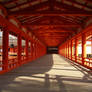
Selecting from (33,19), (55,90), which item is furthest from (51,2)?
(55,90)

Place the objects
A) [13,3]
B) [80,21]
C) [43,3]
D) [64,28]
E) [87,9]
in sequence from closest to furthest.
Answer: [13,3], [87,9], [43,3], [80,21], [64,28]

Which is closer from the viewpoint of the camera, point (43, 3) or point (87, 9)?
point (87, 9)

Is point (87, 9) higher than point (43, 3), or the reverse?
point (43, 3)

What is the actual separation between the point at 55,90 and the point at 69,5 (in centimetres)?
649

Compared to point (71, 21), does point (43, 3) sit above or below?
above

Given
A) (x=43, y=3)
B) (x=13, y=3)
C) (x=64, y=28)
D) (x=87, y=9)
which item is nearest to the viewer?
(x=13, y=3)

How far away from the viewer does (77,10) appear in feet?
26.6

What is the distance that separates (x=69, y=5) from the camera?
28.6 feet

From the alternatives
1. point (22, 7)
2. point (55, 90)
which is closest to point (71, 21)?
point (22, 7)

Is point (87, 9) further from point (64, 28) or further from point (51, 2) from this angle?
point (64, 28)

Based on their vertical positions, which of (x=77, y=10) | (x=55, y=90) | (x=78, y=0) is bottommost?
(x=55, y=90)

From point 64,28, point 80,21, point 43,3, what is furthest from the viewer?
point 64,28

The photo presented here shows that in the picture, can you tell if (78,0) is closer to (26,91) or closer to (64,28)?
(26,91)

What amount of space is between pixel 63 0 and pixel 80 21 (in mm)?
3806
